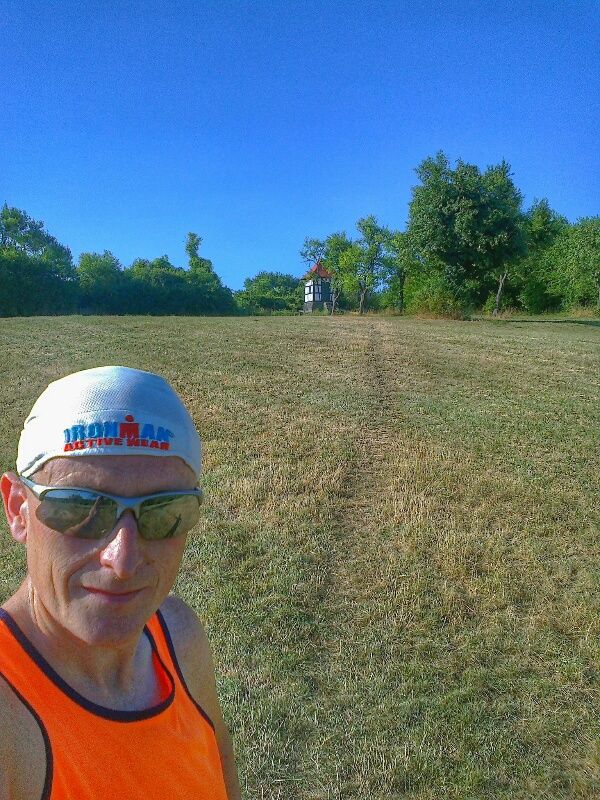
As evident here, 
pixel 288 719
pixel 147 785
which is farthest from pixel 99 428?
pixel 288 719

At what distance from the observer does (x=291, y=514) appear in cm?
556

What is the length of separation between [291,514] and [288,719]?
237cm

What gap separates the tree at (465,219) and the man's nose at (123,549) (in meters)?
25.8

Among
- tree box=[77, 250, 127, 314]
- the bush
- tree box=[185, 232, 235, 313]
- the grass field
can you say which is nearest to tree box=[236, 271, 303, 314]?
tree box=[185, 232, 235, 313]

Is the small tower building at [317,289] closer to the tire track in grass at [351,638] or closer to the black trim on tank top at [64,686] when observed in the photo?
the tire track in grass at [351,638]

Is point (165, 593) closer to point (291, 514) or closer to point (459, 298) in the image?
point (291, 514)

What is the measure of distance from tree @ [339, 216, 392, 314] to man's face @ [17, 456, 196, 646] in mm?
48891

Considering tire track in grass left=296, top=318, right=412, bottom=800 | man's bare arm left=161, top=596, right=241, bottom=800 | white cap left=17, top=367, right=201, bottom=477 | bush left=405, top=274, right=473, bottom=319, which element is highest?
bush left=405, top=274, right=473, bottom=319

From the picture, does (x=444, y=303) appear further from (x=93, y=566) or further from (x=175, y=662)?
(x=93, y=566)

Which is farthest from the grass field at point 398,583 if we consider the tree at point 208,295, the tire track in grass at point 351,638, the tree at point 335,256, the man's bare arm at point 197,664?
the tree at point 335,256

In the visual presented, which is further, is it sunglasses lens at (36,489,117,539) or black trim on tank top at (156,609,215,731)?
black trim on tank top at (156,609,215,731)

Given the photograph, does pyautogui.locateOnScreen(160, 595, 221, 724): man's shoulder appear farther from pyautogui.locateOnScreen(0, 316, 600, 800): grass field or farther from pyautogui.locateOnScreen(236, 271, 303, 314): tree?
pyautogui.locateOnScreen(236, 271, 303, 314): tree

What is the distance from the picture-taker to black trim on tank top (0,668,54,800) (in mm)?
1106

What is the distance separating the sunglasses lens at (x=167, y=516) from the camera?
134 cm
